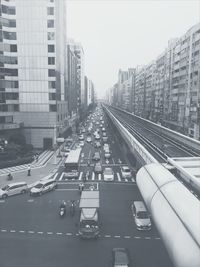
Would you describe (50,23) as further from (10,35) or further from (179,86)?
(179,86)

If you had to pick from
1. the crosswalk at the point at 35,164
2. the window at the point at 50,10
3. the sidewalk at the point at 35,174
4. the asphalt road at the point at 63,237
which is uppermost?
the window at the point at 50,10

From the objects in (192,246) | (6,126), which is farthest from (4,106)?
(192,246)

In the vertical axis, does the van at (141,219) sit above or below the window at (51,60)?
below

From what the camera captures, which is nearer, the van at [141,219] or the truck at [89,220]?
the truck at [89,220]

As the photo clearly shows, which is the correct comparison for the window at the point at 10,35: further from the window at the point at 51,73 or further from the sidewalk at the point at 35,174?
the sidewalk at the point at 35,174

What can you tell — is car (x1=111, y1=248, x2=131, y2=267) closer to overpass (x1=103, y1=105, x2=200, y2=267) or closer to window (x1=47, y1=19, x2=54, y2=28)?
overpass (x1=103, y1=105, x2=200, y2=267)

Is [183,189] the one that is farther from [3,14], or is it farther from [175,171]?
[3,14]

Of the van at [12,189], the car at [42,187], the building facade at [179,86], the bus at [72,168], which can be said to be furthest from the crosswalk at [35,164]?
the building facade at [179,86]
